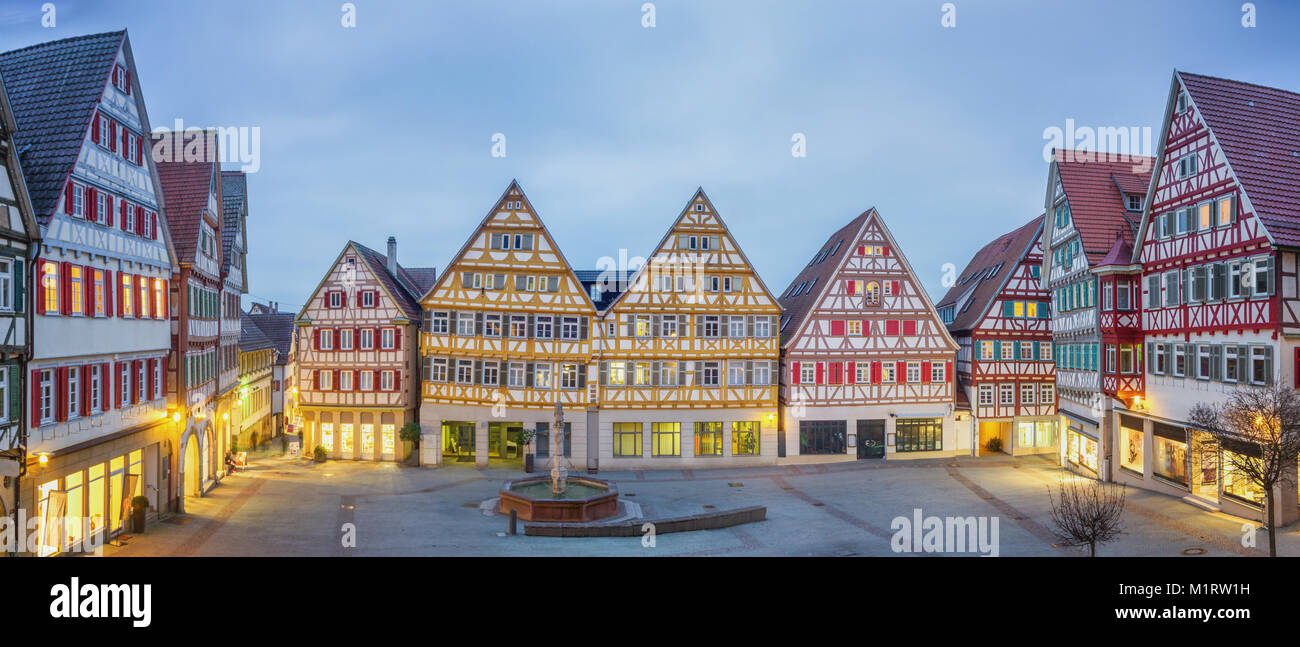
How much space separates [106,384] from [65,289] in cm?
313

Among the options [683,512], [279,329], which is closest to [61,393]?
[683,512]

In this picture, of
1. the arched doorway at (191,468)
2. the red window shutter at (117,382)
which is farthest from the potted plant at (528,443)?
the red window shutter at (117,382)

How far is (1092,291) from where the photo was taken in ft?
98.5

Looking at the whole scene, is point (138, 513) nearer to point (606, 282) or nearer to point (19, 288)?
point (19, 288)

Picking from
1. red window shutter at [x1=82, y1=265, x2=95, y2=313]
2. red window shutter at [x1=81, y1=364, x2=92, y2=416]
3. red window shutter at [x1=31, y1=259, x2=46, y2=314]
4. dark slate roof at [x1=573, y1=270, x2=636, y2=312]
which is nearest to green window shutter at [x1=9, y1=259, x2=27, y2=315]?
red window shutter at [x1=31, y1=259, x2=46, y2=314]

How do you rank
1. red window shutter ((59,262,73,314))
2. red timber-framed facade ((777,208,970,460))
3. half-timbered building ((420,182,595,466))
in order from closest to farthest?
red window shutter ((59,262,73,314)), half-timbered building ((420,182,595,466)), red timber-framed facade ((777,208,970,460))

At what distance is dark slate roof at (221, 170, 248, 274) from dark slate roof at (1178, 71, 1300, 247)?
35.9 meters

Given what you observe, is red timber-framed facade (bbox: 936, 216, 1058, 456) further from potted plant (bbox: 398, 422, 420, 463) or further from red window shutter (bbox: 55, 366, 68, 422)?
red window shutter (bbox: 55, 366, 68, 422)

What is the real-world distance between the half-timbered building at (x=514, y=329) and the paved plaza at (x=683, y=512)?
269 cm

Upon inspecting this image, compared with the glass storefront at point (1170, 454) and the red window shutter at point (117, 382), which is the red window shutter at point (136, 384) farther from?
the glass storefront at point (1170, 454)

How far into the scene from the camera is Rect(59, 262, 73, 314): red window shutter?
17672 millimetres

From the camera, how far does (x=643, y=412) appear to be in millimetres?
35406
